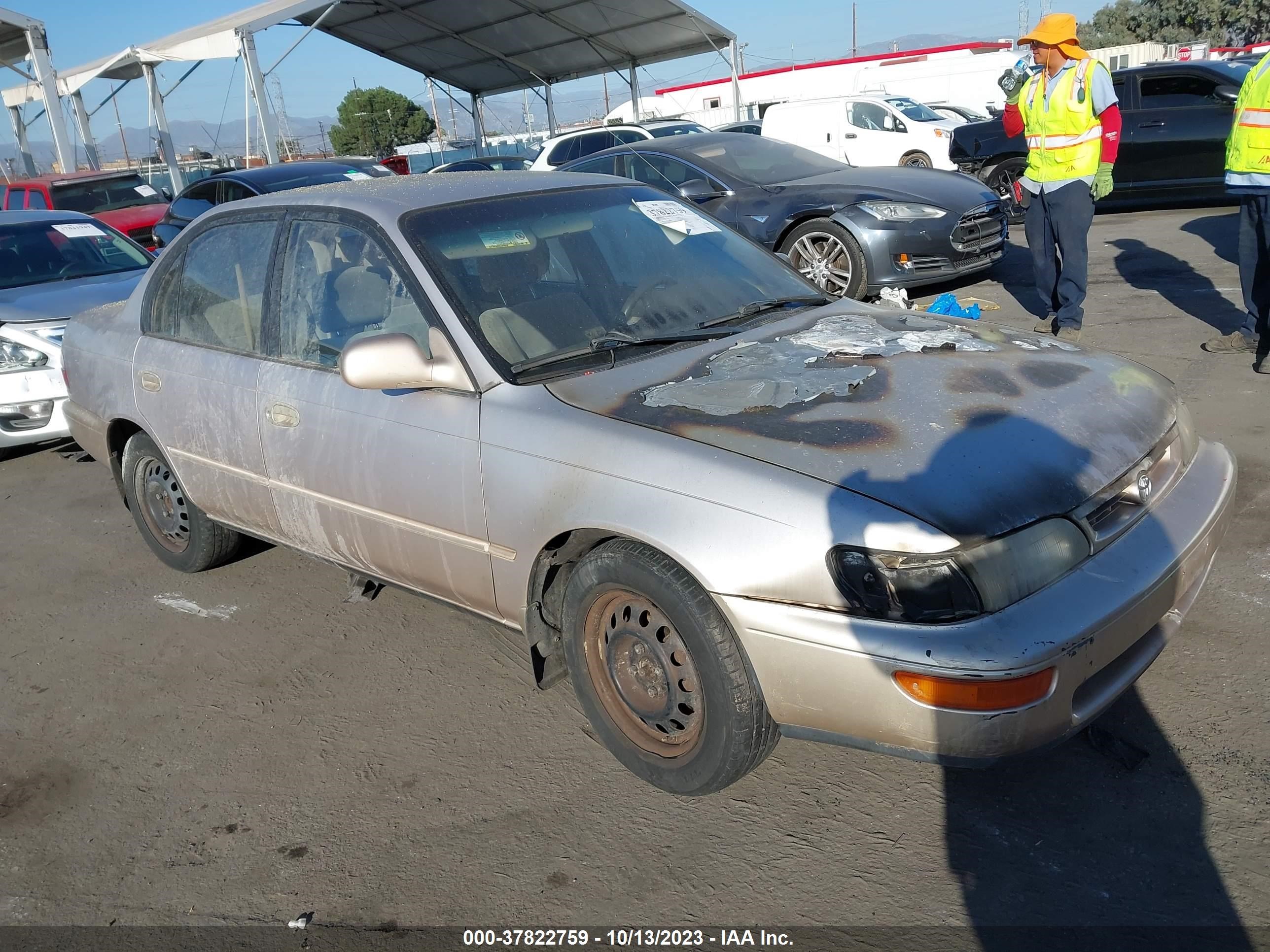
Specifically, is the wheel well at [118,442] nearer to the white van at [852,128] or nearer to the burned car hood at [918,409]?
the burned car hood at [918,409]

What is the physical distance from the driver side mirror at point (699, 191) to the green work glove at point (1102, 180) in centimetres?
313

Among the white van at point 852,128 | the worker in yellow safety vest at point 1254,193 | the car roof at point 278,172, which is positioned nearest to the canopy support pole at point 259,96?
the car roof at point 278,172

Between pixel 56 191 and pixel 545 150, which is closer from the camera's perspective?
pixel 56 191

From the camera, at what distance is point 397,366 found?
9.55 feet

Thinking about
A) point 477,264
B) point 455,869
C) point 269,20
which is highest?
point 269,20

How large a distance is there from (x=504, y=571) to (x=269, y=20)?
19.3 metres

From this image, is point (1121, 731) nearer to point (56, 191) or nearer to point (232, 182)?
point (232, 182)

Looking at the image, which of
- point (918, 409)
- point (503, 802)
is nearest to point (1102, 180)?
point (918, 409)

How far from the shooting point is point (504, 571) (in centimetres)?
296

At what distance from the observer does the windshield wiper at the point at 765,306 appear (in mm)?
3426

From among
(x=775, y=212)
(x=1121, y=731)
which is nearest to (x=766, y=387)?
(x=1121, y=731)

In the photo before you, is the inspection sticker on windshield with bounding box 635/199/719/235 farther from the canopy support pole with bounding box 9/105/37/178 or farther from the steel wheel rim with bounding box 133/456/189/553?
the canopy support pole with bounding box 9/105/37/178

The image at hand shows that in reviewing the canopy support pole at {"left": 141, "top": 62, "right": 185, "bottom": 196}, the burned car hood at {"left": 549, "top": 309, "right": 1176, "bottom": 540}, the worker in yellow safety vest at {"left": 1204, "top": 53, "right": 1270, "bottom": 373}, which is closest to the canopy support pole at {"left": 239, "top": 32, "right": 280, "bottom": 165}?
the canopy support pole at {"left": 141, "top": 62, "right": 185, "bottom": 196}

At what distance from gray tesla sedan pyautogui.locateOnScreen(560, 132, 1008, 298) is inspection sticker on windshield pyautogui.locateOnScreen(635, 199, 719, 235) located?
3.53m
